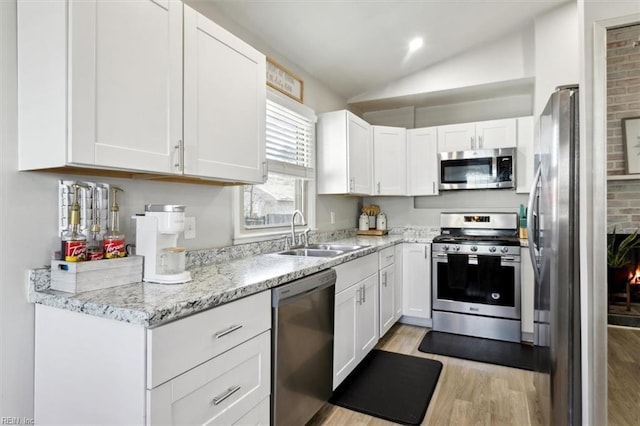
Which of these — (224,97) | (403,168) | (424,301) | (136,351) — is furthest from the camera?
(403,168)

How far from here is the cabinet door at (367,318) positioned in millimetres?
2594

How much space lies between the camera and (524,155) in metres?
3.52

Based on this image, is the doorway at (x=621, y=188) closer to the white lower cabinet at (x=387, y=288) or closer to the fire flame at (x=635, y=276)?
the fire flame at (x=635, y=276)

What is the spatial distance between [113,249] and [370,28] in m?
2.54

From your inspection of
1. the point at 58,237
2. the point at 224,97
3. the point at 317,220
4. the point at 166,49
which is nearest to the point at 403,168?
the point at 317,220

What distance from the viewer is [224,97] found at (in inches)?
69.8

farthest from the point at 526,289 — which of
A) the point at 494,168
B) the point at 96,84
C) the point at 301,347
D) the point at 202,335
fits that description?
the point at 96,84

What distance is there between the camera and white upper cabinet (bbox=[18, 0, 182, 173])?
115cm

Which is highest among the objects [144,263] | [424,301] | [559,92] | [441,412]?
[559,92]

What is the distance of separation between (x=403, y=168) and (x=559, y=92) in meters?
2.40

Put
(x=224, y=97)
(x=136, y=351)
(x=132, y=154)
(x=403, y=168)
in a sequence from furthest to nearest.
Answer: (x=403, y=168) → (x=224, y=97) → (x=132, y=154) → (x=136, y=351)

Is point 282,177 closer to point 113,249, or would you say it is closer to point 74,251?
point 113,249

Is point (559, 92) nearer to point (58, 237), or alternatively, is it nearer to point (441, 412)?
A: point (441, 412)

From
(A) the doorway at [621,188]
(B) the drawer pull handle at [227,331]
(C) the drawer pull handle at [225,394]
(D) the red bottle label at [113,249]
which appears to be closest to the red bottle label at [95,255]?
(D) the red bottle label at [113,249]
